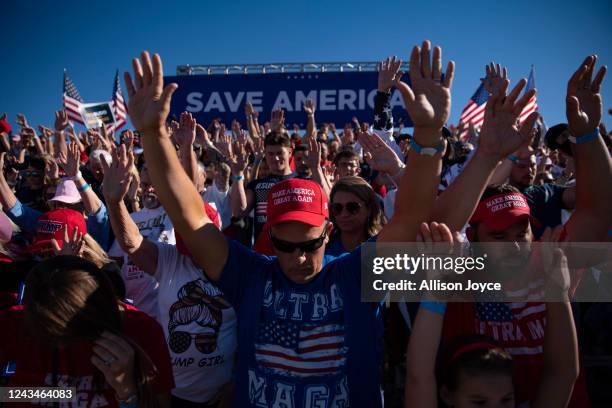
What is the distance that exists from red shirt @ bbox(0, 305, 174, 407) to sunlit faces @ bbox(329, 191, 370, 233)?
1.46 meters

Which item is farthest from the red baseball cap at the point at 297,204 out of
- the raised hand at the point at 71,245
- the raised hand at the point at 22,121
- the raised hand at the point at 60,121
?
the raised hand at the point at 22,121

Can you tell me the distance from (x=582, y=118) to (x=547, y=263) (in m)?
0.80

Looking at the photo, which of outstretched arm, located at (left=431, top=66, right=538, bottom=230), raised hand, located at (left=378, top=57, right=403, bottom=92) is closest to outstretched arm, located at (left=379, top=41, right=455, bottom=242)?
outstretched arm, located at (left=431, top=66, right=538, bottom=230)

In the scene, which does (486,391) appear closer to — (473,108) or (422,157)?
(422,157)

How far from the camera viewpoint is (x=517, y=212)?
7.06ft

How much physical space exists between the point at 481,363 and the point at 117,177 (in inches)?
79.3

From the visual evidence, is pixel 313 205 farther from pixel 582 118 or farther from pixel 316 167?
pixel 316 167

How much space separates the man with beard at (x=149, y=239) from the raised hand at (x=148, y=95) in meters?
0.67

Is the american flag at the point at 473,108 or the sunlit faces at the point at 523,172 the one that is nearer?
the sunlit faces at the point at 523,172

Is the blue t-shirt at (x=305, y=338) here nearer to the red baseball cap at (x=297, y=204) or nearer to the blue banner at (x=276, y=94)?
the red baseball cap at (x=297, y=204)

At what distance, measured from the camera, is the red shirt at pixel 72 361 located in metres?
1.67

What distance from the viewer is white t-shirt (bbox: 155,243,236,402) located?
7.48 feet

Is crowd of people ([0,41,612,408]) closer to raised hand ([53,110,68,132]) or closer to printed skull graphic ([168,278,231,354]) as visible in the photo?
printed skull graphic ([168,278,231,354])

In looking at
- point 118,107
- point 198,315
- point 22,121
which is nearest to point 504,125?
point 198,315
